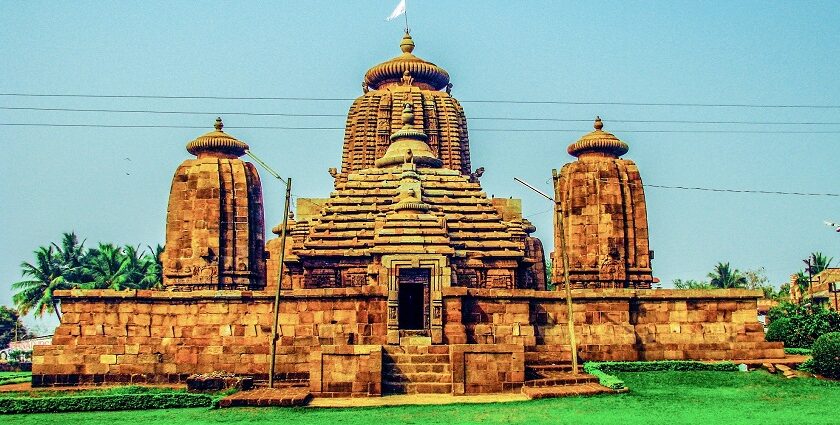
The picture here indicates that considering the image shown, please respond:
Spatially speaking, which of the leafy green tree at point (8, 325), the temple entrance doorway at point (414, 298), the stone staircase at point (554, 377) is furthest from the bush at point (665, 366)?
the leafy green tree at point (8, 325)

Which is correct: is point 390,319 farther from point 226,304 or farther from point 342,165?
point 342,165

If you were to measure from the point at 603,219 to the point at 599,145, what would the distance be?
8.87ft

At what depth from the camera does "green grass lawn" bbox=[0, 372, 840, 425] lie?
16734mm

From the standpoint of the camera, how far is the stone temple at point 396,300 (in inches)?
898

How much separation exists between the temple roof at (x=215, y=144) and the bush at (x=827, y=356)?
20.3 m

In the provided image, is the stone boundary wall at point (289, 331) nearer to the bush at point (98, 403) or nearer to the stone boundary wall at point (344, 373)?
the stone boundary wall at point (344, 373)

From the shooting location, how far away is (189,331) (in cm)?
2406

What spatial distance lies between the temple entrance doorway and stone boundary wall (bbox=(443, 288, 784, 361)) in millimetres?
1185

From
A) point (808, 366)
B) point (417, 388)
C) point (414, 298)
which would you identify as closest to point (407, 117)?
point (414, 298)

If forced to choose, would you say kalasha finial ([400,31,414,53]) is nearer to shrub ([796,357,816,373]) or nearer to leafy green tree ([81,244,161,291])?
leafy green tree ([81,244,161,291])

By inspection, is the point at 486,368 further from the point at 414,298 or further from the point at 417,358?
the point at 414,298

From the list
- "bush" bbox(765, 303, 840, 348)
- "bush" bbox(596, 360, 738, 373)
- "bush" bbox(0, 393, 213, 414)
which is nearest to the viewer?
"bush" bbox(0, 393, 213, 414)

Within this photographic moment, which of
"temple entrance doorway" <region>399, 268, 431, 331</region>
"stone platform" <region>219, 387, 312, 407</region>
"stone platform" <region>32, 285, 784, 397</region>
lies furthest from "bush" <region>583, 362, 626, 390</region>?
"stone platform" <region>219, 387, 312, 407</region>

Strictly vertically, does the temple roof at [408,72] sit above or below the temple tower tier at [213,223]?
above
